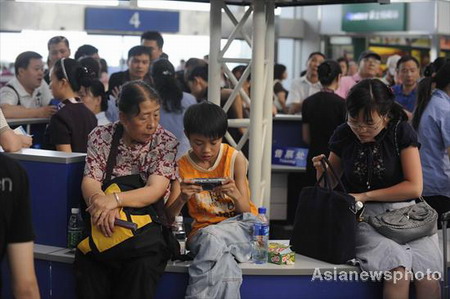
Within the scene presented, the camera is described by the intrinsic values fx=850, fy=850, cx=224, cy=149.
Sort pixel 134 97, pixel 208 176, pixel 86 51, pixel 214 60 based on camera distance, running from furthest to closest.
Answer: pixel 86 51, pixel 214 60, pixel 208 176, pixel 134 97

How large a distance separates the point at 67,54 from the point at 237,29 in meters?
2.92

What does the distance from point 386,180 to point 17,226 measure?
2.12 metres

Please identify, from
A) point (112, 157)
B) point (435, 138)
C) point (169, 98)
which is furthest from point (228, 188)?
point (169, 98)

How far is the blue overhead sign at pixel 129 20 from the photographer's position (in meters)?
16.7

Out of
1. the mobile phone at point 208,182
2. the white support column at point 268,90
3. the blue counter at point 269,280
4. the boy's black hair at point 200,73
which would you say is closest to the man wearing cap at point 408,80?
the boy's black hair at point 200,73

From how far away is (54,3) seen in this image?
57.0 feet

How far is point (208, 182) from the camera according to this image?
405 centimetres

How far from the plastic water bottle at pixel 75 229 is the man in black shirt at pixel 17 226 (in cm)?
146

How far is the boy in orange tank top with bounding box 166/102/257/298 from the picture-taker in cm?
396

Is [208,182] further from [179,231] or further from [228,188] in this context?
[179,231]

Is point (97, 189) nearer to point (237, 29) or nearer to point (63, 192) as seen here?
point (63, 192)

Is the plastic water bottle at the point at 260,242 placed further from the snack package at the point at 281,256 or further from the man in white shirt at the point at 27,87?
the man in white shirt at the point at 27,87

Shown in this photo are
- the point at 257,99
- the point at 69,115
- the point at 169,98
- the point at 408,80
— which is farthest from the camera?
the point at 408,80

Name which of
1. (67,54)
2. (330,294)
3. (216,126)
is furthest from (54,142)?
(67,54)
